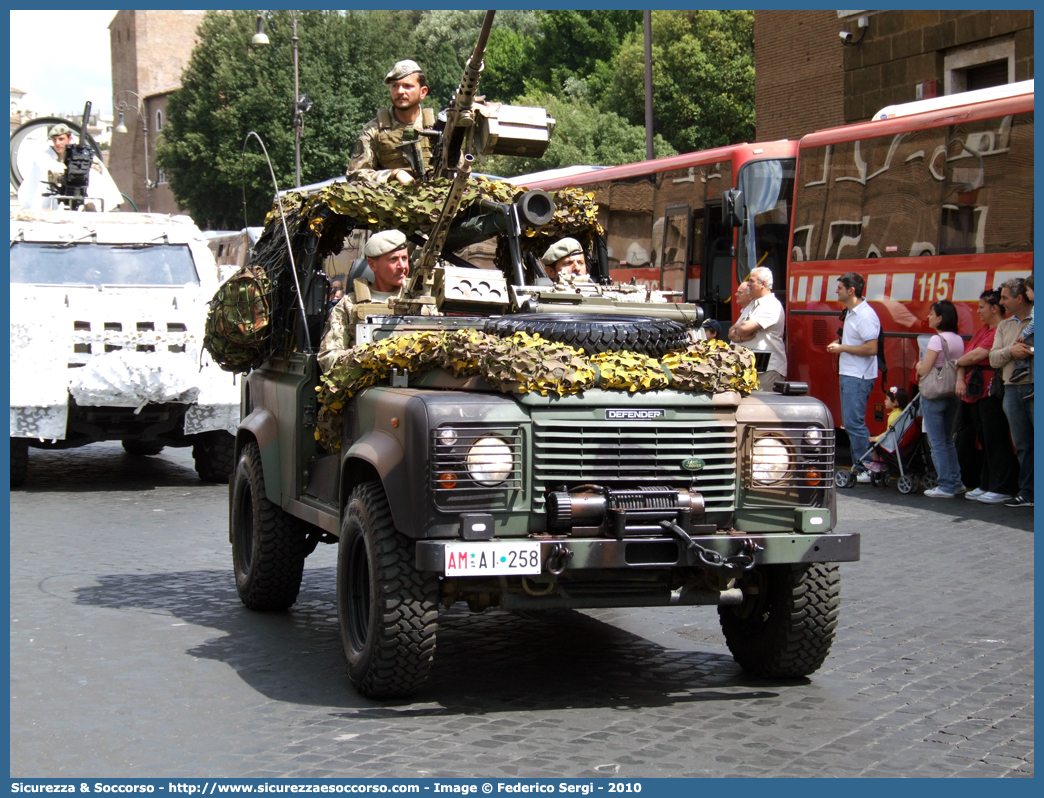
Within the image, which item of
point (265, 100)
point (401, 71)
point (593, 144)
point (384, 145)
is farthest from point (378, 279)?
point (265, 100)

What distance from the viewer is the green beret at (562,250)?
25.6 ft

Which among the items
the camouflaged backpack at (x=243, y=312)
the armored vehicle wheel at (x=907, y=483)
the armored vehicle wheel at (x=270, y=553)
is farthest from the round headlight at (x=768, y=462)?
the armored vehicle wheel at (x=907, y=483)

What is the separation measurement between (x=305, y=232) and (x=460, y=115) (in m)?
1.11

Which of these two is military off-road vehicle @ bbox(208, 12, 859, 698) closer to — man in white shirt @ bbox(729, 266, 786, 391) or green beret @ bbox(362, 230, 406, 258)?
green beret @ bbox(362, 230, 406, 258)

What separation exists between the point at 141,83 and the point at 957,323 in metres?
80.8

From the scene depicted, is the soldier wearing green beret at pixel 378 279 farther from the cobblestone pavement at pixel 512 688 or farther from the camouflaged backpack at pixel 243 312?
the cobblestone pavement at pixel 512 688

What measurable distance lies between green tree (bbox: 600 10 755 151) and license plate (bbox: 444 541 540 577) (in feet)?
164

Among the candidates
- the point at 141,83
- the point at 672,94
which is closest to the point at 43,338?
the point at 672,94

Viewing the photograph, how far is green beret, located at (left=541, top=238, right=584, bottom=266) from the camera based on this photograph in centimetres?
779

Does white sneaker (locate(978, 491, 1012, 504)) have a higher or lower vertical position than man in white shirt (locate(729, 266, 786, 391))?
lower

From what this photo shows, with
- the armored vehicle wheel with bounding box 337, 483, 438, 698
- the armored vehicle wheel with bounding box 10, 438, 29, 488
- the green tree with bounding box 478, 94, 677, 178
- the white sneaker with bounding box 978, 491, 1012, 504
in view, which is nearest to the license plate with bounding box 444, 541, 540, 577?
the armored vehicle wheel with bounding box 337, 483, 438, 698

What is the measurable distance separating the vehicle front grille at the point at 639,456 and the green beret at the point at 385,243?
2146mm

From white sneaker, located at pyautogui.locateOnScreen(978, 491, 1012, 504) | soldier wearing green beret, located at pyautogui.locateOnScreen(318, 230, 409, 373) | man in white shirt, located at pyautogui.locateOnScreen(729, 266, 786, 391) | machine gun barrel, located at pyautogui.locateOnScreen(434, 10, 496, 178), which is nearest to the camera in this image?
machine gun barrel, located at pyautogui.locateOnScreen(434, 10, 496, 178)

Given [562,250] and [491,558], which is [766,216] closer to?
[562,250]
